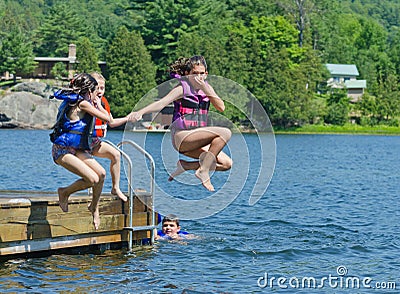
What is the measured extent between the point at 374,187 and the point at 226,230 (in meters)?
18.3

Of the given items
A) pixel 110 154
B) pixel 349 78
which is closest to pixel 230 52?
pixel 349 78

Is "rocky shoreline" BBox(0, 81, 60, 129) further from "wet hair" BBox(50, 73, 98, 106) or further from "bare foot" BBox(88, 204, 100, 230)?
"wet hair" BBox(50, 73, 98, 106)

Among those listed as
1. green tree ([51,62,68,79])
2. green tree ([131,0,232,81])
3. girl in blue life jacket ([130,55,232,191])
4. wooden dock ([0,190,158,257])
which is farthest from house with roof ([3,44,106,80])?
girl in blue life jacket ([130,55,232,191])

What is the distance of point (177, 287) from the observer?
48.0 ft

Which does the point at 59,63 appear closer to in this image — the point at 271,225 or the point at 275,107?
the point at 275,107

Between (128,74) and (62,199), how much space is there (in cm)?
9125

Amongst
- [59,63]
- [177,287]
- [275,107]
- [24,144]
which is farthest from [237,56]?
[177,287]

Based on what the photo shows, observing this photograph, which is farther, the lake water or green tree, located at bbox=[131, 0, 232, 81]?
green tree, located at bbox=[131, 0, 232, 81]

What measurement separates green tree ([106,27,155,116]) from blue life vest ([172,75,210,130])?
292 feet

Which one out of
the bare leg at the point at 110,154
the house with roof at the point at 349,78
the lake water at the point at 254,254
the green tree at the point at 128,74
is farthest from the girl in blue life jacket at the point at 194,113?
the house with roof at the point at 349,78

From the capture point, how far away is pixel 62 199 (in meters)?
14.0

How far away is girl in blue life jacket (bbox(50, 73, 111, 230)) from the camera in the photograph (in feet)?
42.9

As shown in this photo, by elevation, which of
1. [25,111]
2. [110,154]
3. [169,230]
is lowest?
[169,230]

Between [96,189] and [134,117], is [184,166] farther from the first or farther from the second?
[96,189]
